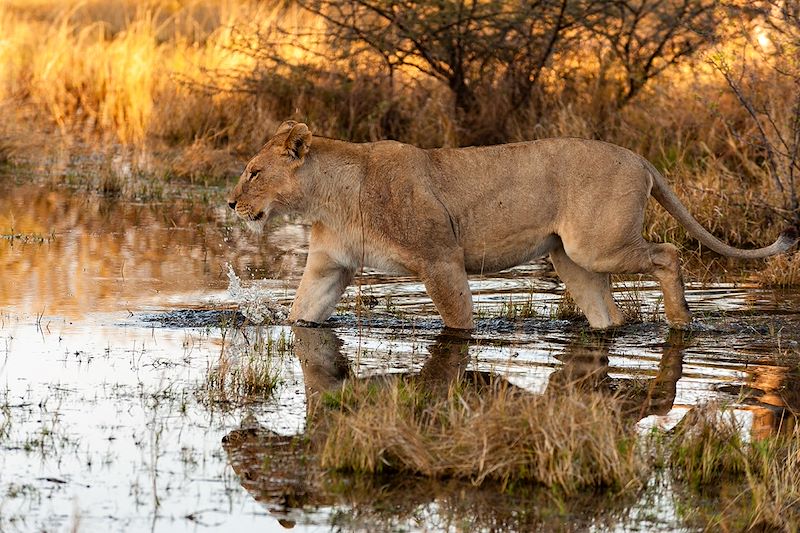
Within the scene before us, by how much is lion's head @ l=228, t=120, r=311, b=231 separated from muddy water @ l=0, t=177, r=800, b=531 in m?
0.73

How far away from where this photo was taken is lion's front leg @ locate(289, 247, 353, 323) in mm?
A: 8344

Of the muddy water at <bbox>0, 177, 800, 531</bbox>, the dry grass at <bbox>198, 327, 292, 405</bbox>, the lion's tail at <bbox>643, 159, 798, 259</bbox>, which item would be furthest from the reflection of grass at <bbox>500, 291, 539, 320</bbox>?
the dry grass at <bbox>198, 327, 292, 405</bbox>

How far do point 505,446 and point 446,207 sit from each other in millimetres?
3312

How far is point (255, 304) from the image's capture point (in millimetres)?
8594

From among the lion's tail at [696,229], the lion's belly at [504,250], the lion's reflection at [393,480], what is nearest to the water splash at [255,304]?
the lion's reflection at [393,480]

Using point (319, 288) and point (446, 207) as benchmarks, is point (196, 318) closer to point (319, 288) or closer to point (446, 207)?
point (319, 288)

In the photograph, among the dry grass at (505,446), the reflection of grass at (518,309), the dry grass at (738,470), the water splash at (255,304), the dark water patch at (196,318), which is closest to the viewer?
the dry grass at (738,470)

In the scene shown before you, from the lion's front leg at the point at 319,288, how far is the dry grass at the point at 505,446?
299 centimetres

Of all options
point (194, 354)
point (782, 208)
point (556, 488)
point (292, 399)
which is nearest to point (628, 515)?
point (556, 488)

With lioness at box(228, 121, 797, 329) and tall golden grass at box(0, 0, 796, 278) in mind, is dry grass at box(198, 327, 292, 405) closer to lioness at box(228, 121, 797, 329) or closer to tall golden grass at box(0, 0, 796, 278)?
lioness at box(228, 121, 797, 329)

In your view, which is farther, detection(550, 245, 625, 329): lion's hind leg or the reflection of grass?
the reflection of grass

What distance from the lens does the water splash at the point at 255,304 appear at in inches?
336

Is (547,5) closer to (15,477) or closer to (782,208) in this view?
(782,208)

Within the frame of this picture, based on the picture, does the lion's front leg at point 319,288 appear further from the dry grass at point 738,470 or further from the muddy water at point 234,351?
the dry grass at point 738,470
